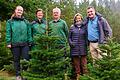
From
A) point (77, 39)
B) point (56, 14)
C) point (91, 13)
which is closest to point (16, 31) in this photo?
point (56, 14)

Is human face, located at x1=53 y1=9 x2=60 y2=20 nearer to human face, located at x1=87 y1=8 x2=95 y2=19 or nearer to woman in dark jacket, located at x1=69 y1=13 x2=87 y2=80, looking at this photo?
woman in dark jacket, located at x1=69 y1=13 x2=87 y2=80

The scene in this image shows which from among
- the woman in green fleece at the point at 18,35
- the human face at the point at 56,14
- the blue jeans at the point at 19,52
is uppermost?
the human face at the point at 56,14

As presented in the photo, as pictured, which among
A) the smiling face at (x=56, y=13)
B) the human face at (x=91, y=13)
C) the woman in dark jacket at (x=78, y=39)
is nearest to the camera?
the smiling face at (x=56, y=13)

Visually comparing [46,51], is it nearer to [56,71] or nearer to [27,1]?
[56,71]

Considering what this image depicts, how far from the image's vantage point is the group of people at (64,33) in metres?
9.21

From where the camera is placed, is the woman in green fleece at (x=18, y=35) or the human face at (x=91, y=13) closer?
the woman in green fleece at (x=18, y=35)

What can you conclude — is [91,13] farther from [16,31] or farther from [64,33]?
[16,31]

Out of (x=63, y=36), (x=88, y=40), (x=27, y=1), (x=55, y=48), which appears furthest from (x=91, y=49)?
(x=27, y=1)

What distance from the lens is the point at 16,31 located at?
921 cm

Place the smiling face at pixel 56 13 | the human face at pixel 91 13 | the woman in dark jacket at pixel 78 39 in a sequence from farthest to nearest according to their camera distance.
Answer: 1. the woman in dark jacket at pixel 78 39
2. the human face at pixel 91 13
3. the smiling face at pixel 56 13

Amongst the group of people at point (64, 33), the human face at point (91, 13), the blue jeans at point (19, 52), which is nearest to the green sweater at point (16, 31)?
the group of people at point (64, 33)

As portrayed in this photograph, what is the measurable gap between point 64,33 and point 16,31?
1.31m

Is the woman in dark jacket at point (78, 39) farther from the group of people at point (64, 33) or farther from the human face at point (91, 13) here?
the human face at point (91, 13)

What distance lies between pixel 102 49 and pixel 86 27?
2143mm
